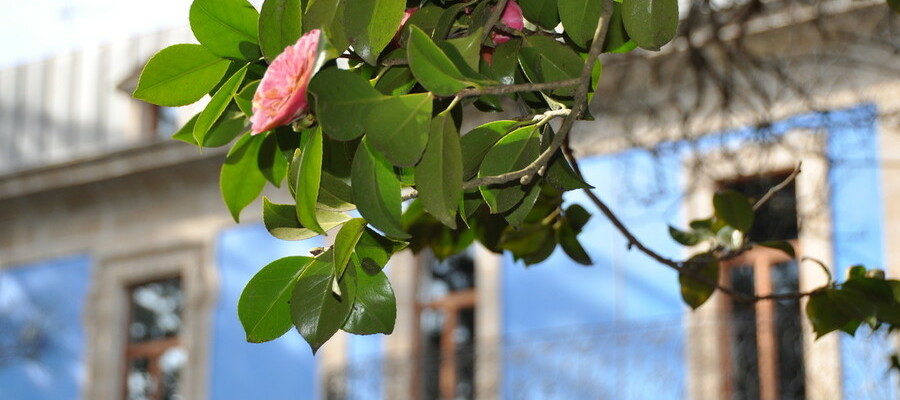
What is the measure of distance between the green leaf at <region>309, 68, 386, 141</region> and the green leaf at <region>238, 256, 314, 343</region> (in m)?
0.29

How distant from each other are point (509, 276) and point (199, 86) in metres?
9.77

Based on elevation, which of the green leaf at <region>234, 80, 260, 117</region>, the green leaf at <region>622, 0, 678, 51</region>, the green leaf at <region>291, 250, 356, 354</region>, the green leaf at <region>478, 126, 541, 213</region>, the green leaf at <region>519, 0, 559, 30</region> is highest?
the green leaf at <region>519, 0, 559, 30</region>

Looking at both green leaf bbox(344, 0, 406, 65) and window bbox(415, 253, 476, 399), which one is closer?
green leaf bbox(344, 0, 406, 65)

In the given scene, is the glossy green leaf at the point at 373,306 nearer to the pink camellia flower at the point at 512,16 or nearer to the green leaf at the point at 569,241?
the pink camellia flower at the point at 512,16

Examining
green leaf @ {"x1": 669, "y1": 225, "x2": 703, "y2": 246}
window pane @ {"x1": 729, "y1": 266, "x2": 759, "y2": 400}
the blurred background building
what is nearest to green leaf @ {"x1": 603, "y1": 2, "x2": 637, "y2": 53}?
green leaf @ {"x1": 669, "y1": 225, "x2": 703, "y2": 246}

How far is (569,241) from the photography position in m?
2.44

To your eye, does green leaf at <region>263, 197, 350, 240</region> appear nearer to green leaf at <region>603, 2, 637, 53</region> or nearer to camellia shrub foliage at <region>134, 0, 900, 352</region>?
camellia shrub foliage at <region>134, 0, 900, 352</region>

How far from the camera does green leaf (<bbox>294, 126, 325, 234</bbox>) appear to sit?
4.58 feet

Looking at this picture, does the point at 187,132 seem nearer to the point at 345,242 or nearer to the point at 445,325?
the point at 345,242

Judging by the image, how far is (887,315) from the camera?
226 cm

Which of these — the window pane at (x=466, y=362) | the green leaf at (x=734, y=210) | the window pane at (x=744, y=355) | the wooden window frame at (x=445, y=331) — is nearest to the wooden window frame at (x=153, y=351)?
the wooden window frame at (x=445, y=331)

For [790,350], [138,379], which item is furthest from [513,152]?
[138,379]

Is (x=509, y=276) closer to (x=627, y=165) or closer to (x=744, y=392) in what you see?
(x=627, y=165)

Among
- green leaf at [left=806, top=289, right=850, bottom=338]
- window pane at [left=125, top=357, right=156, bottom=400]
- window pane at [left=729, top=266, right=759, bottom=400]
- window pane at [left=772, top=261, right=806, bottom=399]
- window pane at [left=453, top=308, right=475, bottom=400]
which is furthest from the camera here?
window pane at [left=125, top=357, right=156, bottom=400]
